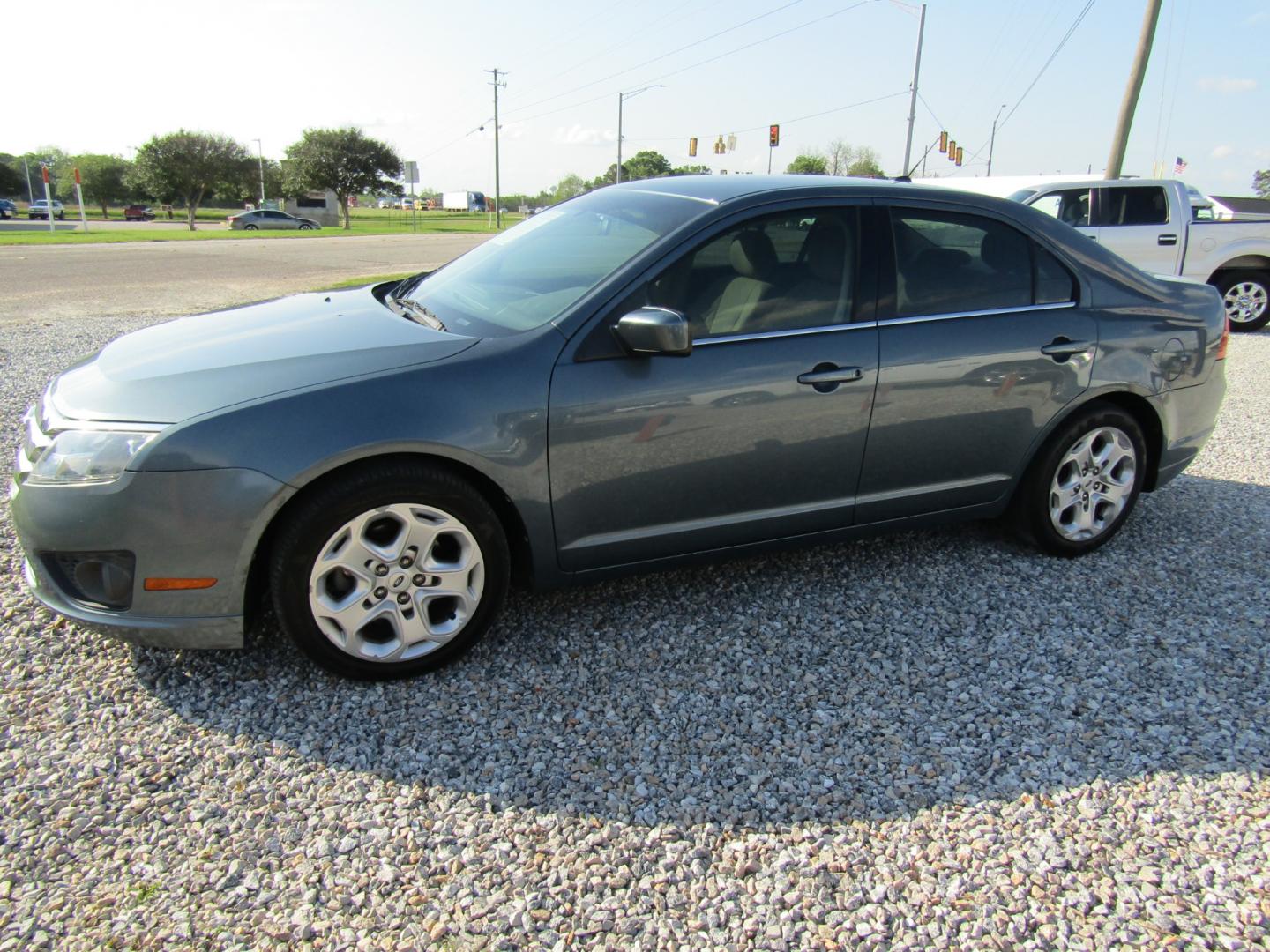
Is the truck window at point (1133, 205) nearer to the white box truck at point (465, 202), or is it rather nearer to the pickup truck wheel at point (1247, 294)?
the pickup truck wheel at point (1247, 294)

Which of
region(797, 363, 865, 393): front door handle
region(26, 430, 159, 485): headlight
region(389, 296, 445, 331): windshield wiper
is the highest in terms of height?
region(389, 296, 445, 331): windshield wiper

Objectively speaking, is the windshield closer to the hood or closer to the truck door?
the hood

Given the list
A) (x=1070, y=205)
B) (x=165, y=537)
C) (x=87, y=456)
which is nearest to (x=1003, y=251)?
(x=165, y=537)

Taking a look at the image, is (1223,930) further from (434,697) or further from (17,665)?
(17,665)

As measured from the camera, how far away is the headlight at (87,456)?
2605mm

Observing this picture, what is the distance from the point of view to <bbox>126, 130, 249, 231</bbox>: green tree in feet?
183

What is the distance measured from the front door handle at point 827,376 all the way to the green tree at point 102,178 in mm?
81704

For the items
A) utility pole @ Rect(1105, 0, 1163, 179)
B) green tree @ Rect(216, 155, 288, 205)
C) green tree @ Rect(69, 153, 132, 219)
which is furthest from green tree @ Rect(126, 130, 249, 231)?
utility pole @ Rect(1105, 0, 1163, 179)

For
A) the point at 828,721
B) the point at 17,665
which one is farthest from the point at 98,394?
the point at 828,721

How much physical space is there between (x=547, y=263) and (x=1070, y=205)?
358 inches

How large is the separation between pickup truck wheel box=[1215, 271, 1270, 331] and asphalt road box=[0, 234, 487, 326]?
12.1 m

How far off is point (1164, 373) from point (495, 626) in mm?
3228

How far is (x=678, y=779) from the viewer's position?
2.56 m

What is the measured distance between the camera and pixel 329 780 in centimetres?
251
